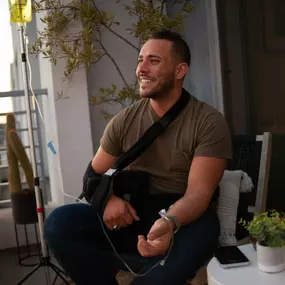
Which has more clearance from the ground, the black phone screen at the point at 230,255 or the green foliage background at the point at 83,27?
the green foliage background at the point at 83,27

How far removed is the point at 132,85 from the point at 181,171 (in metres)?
1.58

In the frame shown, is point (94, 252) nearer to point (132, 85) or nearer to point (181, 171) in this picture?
point (181, 171)

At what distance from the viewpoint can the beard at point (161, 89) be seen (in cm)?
179

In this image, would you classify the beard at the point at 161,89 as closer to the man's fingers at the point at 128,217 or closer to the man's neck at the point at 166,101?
the man's neck at the point at 166,101

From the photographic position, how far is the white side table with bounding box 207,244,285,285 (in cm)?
127

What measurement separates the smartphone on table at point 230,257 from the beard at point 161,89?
2.17 ft

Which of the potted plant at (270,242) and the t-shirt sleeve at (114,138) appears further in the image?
the t-shirt sleeve at (114,138)

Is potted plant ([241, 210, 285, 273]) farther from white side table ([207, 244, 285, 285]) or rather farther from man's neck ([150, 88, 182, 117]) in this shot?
man's neck ([150, 88, 182, 117])

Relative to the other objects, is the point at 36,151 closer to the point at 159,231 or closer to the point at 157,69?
the point at 157,69

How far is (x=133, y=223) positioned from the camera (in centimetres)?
177

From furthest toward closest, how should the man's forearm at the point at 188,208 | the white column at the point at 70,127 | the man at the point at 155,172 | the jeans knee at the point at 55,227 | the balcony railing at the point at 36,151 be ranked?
the balcony railing at the point at 36,151 < the white column at the point at 70,127 < the jeans knee at the point at 55,227 < the man at the point at 155,172 < the man's forearm at the point at 188,208

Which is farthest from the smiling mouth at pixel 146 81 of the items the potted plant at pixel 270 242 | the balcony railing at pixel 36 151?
the balcony railing at pixel 36 151

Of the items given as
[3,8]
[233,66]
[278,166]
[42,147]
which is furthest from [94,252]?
[3,8]

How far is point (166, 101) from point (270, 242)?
757 mm
